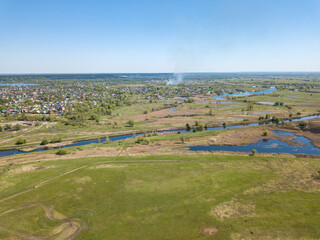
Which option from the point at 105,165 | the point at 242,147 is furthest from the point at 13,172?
the point at 242,147

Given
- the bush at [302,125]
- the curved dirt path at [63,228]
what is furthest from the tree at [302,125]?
the curved dirt path at [63,228]

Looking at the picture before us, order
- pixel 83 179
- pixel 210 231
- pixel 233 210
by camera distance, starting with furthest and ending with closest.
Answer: pixel 83 179 → pixel 233 210 → pixel 210 231

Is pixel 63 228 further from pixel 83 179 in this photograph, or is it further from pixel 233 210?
pixel 233 210

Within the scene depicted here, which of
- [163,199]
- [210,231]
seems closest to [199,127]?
[163,199]

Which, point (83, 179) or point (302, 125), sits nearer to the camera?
point (83, 179)

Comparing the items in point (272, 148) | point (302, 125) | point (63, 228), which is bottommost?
point (63, 228)

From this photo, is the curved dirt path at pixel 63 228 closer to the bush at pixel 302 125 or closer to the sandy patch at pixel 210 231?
the sandy patch at pixel 210 231

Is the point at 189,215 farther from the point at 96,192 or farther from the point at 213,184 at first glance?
the point at 96,192

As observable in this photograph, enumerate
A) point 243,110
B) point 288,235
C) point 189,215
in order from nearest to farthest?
point 288,235, point 189,215, point 243,110

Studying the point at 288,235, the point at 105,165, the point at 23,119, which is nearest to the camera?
the point at 288,235
